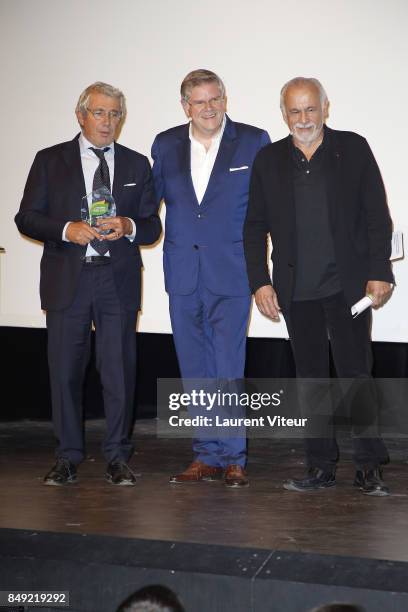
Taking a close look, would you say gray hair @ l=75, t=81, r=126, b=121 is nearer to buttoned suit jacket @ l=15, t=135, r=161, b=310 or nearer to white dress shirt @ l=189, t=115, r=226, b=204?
buttoned suit jacket @ l=15, t=135, r=161, b=310

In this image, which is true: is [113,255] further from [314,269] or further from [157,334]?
[157,334]

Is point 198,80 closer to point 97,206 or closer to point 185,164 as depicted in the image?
point 185,164

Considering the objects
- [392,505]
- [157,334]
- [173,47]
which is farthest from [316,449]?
[173,47]

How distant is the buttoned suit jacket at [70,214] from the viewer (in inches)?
142

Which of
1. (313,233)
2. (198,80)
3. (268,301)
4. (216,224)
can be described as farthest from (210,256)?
(198,80)

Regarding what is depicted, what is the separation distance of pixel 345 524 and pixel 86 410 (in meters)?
2.62

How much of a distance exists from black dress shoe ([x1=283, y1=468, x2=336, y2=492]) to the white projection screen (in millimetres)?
1345

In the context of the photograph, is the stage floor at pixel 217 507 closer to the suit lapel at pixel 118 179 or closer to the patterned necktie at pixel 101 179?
the patterned necktie at pixel 101 179

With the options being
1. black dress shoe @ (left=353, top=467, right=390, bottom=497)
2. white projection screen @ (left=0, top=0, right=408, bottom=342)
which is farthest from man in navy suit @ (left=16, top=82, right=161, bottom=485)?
white projection screen @ (left=0, top=0, right=408, bottom=342)

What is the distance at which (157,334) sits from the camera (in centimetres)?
509

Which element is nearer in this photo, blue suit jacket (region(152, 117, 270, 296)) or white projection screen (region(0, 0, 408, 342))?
blue suit jacket (region(152, 117, 270, 296))

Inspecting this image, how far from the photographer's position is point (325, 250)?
134 inches

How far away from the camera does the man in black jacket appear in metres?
3.38

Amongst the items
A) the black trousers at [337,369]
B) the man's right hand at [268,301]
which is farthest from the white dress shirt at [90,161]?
the black trousers at [337,369]
